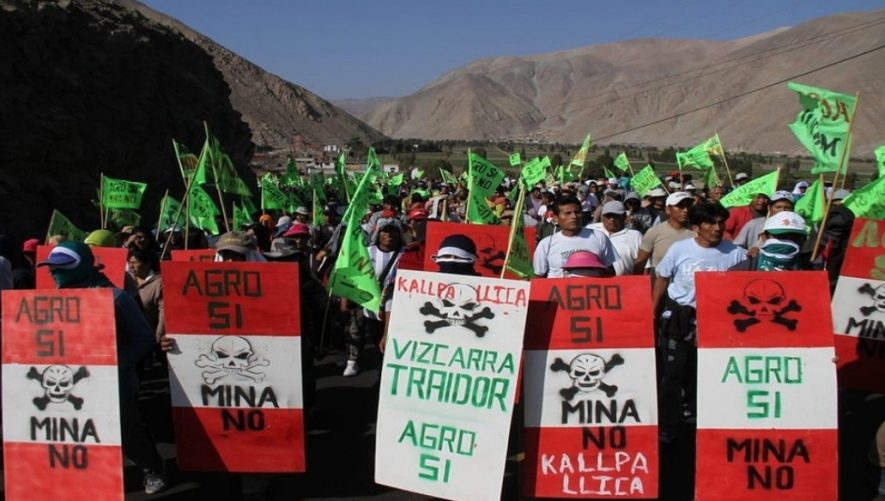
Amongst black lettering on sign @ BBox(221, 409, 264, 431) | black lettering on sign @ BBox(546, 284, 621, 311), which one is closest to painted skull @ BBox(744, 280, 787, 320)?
black lettering on sign @ BBox(546, 284, 621, 311)

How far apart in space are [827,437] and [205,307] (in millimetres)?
3366

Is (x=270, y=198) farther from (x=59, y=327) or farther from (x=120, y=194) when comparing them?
(x=59, y=327)

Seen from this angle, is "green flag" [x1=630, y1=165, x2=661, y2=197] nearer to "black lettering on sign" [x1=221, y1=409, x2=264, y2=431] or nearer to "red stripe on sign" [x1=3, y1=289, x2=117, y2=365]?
"black lettering on sign" [x1=221, y1=409, x2=264, y2=431]

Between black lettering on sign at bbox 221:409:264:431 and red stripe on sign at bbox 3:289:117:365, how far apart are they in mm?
673

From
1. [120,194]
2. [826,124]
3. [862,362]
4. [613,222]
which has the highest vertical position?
[826,124]

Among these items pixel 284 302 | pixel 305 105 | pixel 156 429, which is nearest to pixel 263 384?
pixel 284 302

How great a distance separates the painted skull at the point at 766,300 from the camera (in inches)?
173

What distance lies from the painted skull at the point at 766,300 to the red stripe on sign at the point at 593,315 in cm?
55

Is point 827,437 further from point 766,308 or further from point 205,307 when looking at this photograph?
point 205,307

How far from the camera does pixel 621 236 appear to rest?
23.9ft

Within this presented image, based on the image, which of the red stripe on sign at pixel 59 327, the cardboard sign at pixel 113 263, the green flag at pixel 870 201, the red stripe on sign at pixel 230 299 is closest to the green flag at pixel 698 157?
the green flag at pixel 870 201

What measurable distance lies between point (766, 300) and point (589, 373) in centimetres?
101

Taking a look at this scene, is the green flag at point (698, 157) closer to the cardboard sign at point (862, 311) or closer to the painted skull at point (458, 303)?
the cardboard sign at point (862, 311)

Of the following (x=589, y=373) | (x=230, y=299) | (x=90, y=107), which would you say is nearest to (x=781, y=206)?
(x=589, y=373)
